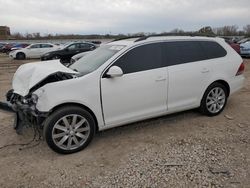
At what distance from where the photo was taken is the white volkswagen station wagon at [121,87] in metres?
3.70

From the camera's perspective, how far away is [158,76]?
4.31 metres

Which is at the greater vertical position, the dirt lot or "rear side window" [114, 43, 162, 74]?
"rear side window" [114, 43, 162, 74]

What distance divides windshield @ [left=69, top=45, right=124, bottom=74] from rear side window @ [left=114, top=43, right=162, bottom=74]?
0.21m

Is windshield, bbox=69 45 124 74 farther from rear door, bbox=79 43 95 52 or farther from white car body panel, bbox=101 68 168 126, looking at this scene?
rear door, bbox=79 43 95 52

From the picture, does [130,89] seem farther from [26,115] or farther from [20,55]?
[20,55]

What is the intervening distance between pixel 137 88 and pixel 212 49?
1.94 metres

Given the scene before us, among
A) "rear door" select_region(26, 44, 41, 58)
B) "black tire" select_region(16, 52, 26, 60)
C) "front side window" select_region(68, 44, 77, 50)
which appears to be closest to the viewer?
"front side window" select_region(68, 44, 77, 50)

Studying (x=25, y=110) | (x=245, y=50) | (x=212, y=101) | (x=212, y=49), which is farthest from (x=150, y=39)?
(x=245, y=50)

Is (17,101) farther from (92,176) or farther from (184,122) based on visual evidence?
(184,122)

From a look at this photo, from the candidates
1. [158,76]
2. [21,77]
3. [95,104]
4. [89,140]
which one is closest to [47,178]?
[89,140]

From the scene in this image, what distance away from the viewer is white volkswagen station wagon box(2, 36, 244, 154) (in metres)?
3.70

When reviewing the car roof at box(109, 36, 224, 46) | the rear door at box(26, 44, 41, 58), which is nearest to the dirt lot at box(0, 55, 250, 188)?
the car roof at box(109, 36, 224, 46)

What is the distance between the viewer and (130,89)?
Answer: 406 centimetres

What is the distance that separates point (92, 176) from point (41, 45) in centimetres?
2103
